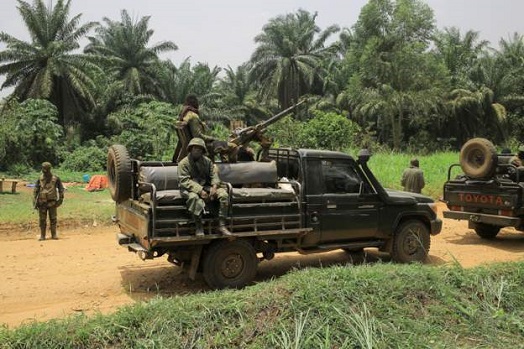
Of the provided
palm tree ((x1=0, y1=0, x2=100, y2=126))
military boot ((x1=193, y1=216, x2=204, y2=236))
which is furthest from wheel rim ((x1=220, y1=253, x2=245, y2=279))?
palm tree ((x1=0, y1=0, x2=100, y2=126))

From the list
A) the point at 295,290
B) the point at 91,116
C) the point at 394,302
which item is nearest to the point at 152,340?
the point at 295,290

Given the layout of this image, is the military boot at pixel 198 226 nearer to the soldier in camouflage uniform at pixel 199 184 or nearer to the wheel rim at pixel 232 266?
the soldier in camouflage uniform at pixel 199 184

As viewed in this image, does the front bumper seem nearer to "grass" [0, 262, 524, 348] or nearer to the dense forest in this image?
"grass" [0, 262, 524, 348]

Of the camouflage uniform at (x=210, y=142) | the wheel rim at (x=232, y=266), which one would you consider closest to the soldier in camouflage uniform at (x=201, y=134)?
the camouflage uniform at (x=210, y=142)

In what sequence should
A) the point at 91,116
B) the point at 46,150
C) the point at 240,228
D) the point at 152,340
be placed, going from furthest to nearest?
the point at 91,116, the point at 46,150, the point at 240,228, the point at 152,340

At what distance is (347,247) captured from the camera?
7750 millimetres

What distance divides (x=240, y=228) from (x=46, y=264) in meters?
3.85

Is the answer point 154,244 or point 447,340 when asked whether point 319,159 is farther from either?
point 447,340

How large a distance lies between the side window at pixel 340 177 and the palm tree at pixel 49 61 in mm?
31652

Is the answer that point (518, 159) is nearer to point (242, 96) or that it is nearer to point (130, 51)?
point (130, 51)

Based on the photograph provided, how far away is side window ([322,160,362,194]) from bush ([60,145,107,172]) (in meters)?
22.3

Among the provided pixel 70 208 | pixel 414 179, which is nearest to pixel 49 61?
pixel 70 208

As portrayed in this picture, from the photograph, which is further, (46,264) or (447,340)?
(46,264)

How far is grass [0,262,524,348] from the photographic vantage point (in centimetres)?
459
